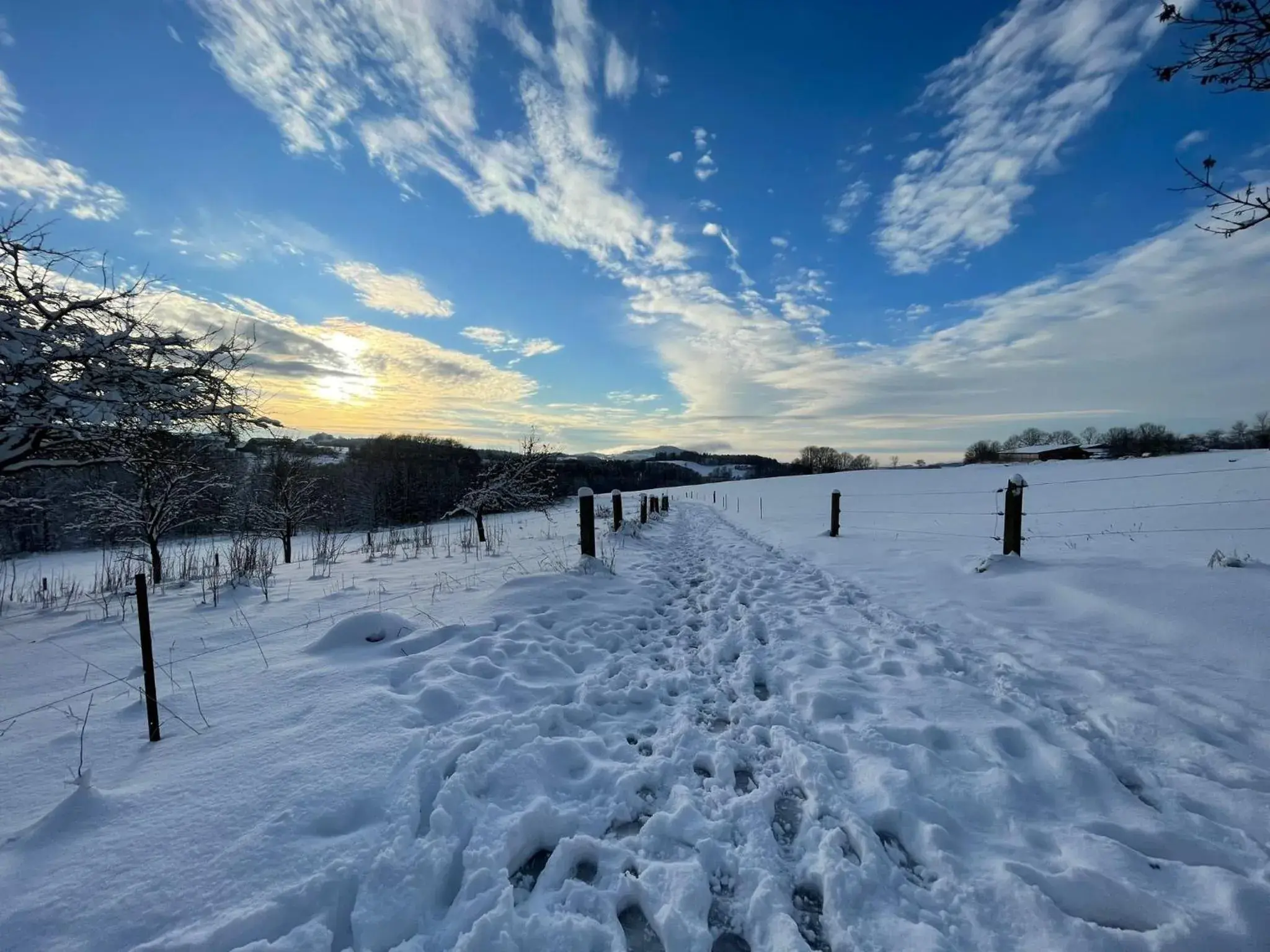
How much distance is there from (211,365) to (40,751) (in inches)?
173

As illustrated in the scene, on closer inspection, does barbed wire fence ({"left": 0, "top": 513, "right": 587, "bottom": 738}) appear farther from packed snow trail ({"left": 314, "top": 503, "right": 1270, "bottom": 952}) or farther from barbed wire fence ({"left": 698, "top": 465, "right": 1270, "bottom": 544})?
barbed wire fence ({"left": 698, "top": 465, "right": 1270, "bottom": 544})

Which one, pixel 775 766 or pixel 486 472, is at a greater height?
pixel 486 472

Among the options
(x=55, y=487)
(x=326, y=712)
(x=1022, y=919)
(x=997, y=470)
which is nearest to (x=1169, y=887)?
(x=1022, y=919)

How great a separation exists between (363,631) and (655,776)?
319 centimetres

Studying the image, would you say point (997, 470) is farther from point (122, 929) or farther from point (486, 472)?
point (122, 929)

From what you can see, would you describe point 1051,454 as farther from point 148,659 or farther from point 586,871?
point 148,659

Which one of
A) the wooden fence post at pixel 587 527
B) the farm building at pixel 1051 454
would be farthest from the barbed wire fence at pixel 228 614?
the farm building at pixel 1051 454

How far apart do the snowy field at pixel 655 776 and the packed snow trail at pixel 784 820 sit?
15 millimetres

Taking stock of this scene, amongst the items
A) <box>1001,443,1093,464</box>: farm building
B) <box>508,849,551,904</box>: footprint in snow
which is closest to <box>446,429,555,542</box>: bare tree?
<box>508,849,551,904</box>: footprint in snow

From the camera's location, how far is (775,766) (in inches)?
111

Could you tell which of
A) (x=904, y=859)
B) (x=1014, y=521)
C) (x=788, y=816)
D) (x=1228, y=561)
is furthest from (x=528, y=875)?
(x=1014, y=521)

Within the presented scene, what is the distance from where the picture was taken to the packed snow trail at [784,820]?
1.79 m

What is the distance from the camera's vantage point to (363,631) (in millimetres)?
4488

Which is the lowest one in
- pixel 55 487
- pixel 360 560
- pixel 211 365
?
pixel 360 560
